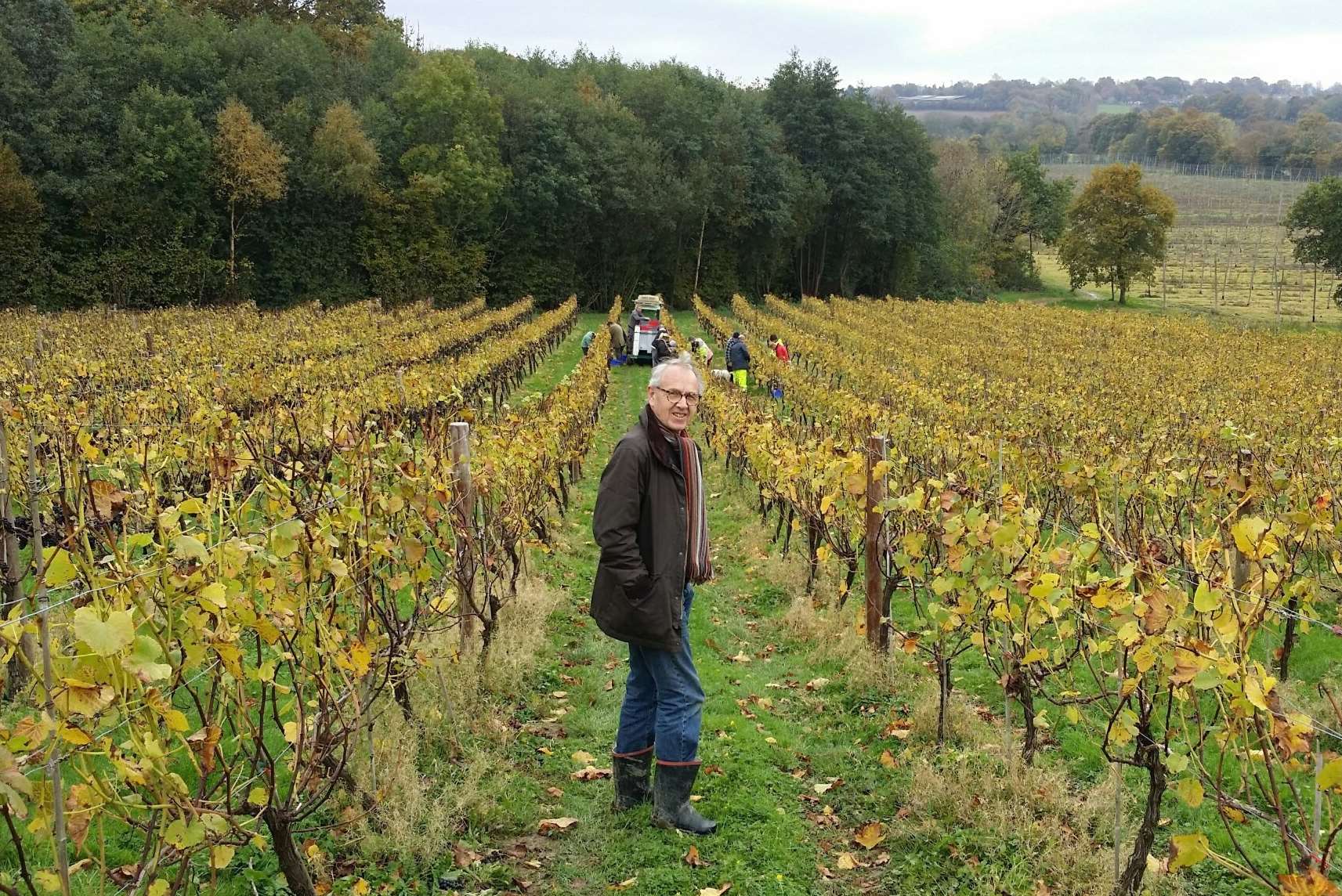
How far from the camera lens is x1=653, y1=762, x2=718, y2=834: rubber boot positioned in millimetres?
3846

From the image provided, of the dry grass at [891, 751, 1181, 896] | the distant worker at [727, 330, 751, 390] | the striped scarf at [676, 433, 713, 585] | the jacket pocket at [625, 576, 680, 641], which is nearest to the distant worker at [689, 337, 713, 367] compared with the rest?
the distant worker at [727, 330, 751, 390]

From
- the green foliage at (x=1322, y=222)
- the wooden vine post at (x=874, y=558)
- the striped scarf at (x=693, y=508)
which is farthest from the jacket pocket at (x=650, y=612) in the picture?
the green foliage at (x=1322, y=222)

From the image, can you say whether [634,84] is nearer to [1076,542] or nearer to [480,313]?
[480,313]

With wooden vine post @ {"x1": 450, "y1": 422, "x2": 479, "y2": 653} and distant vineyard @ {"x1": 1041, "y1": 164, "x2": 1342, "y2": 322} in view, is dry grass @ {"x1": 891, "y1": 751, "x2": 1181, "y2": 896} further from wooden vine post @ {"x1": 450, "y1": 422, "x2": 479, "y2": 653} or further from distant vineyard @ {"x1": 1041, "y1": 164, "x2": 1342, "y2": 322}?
distant vineyard @ {"x1": 1041, "y1": 164, "x2": 1342, "y2": 322}

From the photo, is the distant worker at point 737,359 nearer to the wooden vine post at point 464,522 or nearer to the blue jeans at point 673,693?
the wooden vine post at point 464,522

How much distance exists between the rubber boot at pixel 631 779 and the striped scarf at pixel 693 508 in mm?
827

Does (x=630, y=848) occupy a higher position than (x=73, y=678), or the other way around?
(x=73, y=678)

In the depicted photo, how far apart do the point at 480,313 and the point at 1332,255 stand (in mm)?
35064

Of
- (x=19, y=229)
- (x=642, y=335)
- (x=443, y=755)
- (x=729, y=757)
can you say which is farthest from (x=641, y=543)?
(x=19, y=229)

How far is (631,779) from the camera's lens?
407cm

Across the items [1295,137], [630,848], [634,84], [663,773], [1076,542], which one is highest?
[1295,137]

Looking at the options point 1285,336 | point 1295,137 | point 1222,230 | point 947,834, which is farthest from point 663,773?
point 1295,137

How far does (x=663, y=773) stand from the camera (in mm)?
3854

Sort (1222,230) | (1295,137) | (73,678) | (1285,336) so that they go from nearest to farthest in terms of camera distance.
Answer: (73,678)
(1285,336)
(1222,230)
(1295,137)
